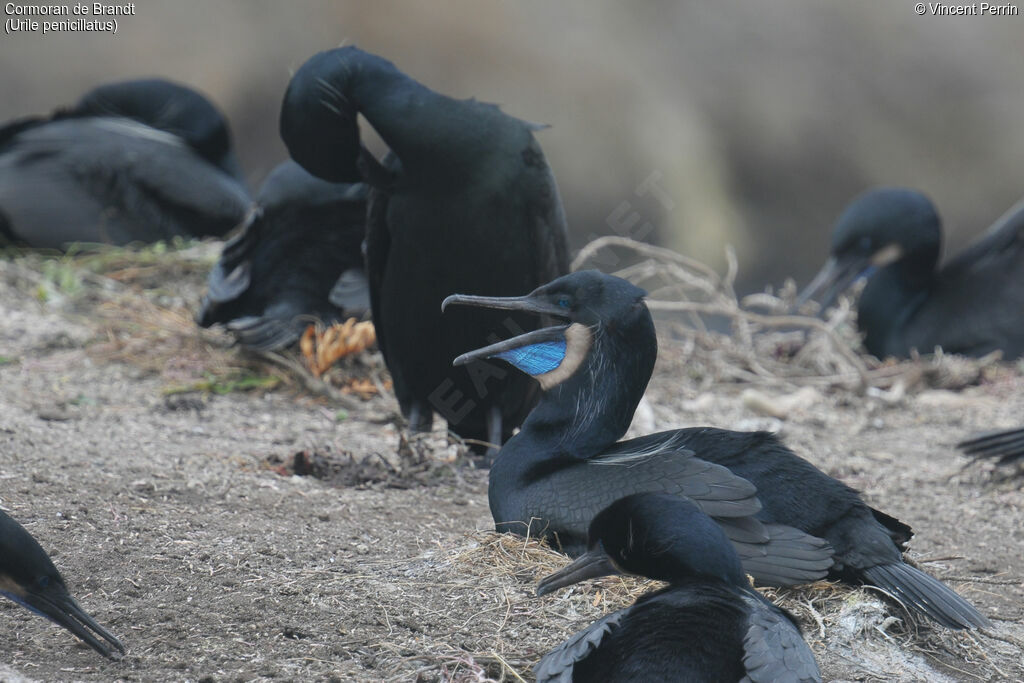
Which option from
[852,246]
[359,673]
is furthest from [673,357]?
[359,673]

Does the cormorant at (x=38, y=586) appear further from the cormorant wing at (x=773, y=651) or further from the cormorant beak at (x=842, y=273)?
the cormorant beak at (x=842, y=273)

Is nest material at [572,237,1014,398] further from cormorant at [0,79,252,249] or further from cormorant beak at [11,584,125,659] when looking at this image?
cormorant beak at [11,584,125,659]

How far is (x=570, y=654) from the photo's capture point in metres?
2.24

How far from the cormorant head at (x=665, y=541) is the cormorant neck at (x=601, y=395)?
699 millimetres

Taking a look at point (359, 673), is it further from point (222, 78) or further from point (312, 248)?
point (222, 78)

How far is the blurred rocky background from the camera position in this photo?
36.2ft

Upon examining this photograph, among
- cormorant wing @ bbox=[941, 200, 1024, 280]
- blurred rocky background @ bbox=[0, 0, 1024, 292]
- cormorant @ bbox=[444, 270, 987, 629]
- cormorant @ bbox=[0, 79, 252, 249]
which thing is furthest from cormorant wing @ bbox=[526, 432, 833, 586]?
blurred rocky background @ bbox=[0, 0, 1024, 292]

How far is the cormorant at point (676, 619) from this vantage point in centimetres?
219

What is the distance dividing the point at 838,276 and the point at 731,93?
4.58 m

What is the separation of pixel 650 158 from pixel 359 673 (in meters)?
8.97

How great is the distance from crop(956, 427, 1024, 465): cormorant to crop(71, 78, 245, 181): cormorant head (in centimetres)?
554

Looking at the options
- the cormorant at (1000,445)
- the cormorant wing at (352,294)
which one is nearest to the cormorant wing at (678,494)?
the cormorant at (1000,445)

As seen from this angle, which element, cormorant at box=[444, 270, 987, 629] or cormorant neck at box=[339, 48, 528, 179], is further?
cormorant neck at box=[339, 48, 528, 179]

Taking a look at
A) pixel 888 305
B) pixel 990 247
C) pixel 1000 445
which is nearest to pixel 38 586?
pixel 1000 445
